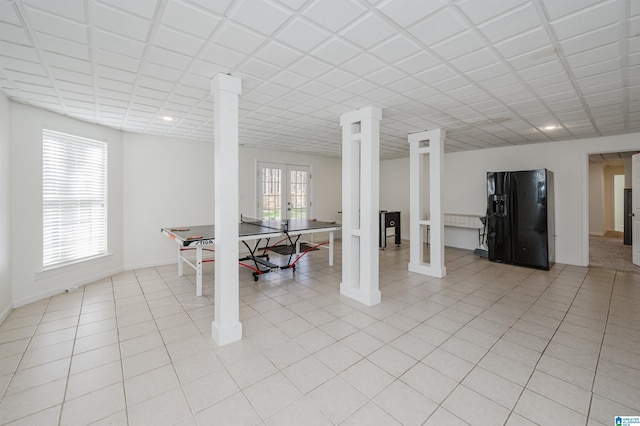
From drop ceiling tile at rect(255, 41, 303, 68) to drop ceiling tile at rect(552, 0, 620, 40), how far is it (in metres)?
1.80

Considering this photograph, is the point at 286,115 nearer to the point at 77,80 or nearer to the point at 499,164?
the point at 77,80

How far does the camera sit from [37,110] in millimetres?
3492

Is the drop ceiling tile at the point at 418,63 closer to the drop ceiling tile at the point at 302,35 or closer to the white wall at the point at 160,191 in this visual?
the drop ceiling tile at the point at 302,35

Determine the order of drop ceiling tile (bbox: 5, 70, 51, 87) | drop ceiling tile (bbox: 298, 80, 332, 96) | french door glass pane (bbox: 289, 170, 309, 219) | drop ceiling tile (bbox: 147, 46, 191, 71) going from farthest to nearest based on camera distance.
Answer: french door glass pane (bbox: 289, 170, 309, 219)
drop ceiling tile (bbox: 298, 80, 332, 96)
drop ceiling tile (bbox: 5, 70, 51, 87)
drop ceiling tile (bbox: 147, 46, 191, 71)

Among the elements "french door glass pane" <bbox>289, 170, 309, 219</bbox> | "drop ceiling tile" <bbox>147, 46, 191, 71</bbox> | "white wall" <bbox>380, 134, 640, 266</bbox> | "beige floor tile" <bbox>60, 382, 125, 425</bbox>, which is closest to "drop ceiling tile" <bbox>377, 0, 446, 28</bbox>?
"drop ceiling tile" <bbox>147, 46, 191, 71</bbox>

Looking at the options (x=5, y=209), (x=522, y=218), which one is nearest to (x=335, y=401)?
(x=5, y=209)

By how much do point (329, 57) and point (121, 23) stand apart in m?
1.45

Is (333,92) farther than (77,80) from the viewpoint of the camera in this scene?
Yes

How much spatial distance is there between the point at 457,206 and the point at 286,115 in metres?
5.20

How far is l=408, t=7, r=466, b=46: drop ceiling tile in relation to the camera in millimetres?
1702

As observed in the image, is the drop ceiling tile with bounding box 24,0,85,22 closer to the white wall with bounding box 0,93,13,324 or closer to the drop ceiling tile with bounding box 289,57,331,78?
the drop ceiling tile with bounding box 289,57,331,78

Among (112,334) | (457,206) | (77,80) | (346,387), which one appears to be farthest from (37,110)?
(457,206)

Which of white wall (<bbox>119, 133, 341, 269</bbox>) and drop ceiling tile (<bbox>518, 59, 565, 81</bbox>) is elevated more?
drop ceiling tile (<bbox>518, 59, 565, 81</bbox>)

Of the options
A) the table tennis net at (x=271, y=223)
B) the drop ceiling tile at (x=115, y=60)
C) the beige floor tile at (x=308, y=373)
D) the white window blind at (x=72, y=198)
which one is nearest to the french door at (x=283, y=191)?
the table tennis net at (x=271, y=223)
